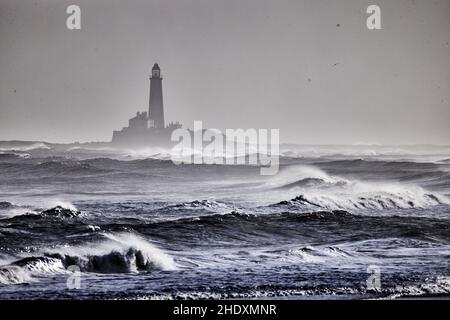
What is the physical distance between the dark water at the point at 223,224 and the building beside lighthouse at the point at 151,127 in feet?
0.56

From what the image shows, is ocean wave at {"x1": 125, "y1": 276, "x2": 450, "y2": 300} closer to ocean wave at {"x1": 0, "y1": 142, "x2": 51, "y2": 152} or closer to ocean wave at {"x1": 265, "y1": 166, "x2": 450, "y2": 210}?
ocean wave at {"x1": 265, "y1": 166, "x2": 450, "y2": 210}

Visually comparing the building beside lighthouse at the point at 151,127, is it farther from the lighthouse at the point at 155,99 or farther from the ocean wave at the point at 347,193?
the ocean wave at the point at 347,193

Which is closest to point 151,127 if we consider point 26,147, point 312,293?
point 26,147

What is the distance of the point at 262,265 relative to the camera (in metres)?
5.20

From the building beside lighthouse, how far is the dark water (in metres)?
0.17

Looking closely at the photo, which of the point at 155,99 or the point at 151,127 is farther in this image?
the point at 151,127

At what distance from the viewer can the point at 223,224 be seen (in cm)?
674

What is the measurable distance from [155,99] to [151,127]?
38 centimetres

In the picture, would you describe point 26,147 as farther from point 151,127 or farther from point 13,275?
point 13,275

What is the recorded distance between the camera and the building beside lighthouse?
7336 mm
